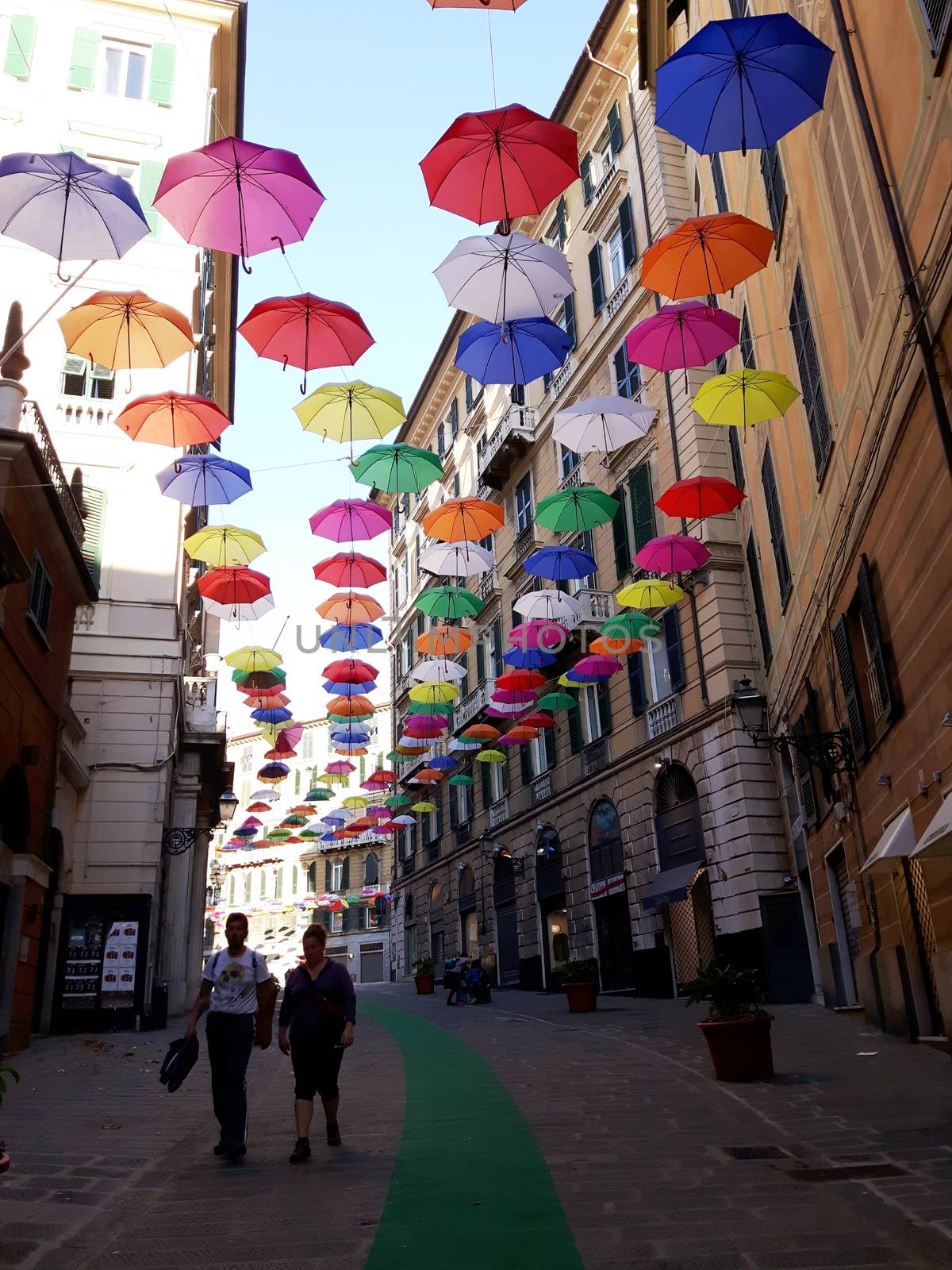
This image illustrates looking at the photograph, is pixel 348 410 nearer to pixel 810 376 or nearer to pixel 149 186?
pixel 810 376

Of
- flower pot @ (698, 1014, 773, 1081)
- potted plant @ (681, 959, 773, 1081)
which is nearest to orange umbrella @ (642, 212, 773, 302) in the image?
potted plant @ (681, 959, 773, 1081)

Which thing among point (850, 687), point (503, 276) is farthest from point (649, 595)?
point (503, 276)

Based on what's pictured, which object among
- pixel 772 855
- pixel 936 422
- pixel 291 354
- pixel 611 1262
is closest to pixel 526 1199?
pixel 611 1262

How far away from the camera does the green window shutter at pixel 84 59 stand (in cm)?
2478

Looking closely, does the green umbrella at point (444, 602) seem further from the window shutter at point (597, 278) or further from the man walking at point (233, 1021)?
the man walking at point (233, 1021)

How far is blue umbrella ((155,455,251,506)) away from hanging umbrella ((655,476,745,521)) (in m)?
6.57

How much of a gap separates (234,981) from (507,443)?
1073 inches

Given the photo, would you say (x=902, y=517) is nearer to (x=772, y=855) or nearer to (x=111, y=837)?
(x=772, y=855)

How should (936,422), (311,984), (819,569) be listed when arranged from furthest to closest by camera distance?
(819,569)
(936,422)
(311,984)

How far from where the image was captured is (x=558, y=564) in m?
20.2

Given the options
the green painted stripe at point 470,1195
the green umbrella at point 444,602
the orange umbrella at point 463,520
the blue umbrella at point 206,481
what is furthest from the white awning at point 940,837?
the green umbrella at point 444,602

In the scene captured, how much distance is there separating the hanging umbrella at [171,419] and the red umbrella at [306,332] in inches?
82.1

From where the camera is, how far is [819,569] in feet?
45.0

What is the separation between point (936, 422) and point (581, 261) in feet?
80.1
